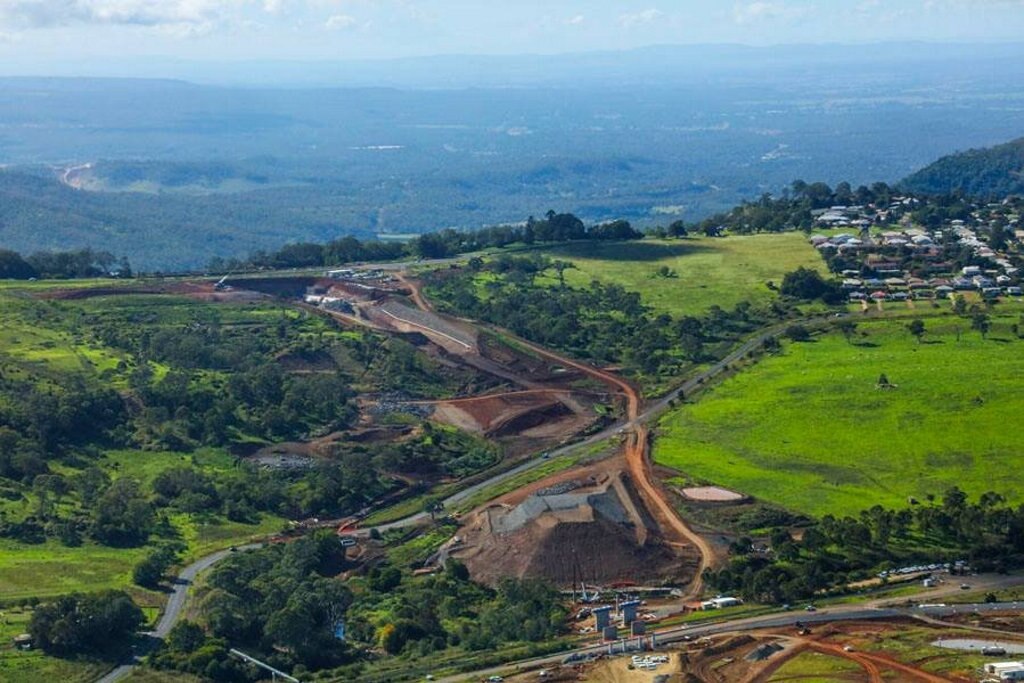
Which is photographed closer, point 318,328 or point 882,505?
point 882,505

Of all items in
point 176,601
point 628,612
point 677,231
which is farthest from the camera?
point 677,231

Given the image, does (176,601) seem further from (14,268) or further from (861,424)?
(14,268)

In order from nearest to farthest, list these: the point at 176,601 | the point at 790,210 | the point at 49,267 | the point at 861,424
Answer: the point at 176,601 → the point at 861,424 → the point at 49,267 → the point at 790,210

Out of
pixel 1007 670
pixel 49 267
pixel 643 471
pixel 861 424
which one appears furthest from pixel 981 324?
pixel 49 267

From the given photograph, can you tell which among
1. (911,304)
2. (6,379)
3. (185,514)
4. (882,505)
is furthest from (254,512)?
(911,304)

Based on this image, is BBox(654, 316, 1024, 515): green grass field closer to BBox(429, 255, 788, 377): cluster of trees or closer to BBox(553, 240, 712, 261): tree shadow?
BBox(429, 255, 788, 377): cluster of trees

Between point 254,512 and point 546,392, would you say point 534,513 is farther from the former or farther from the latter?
point 546,392
